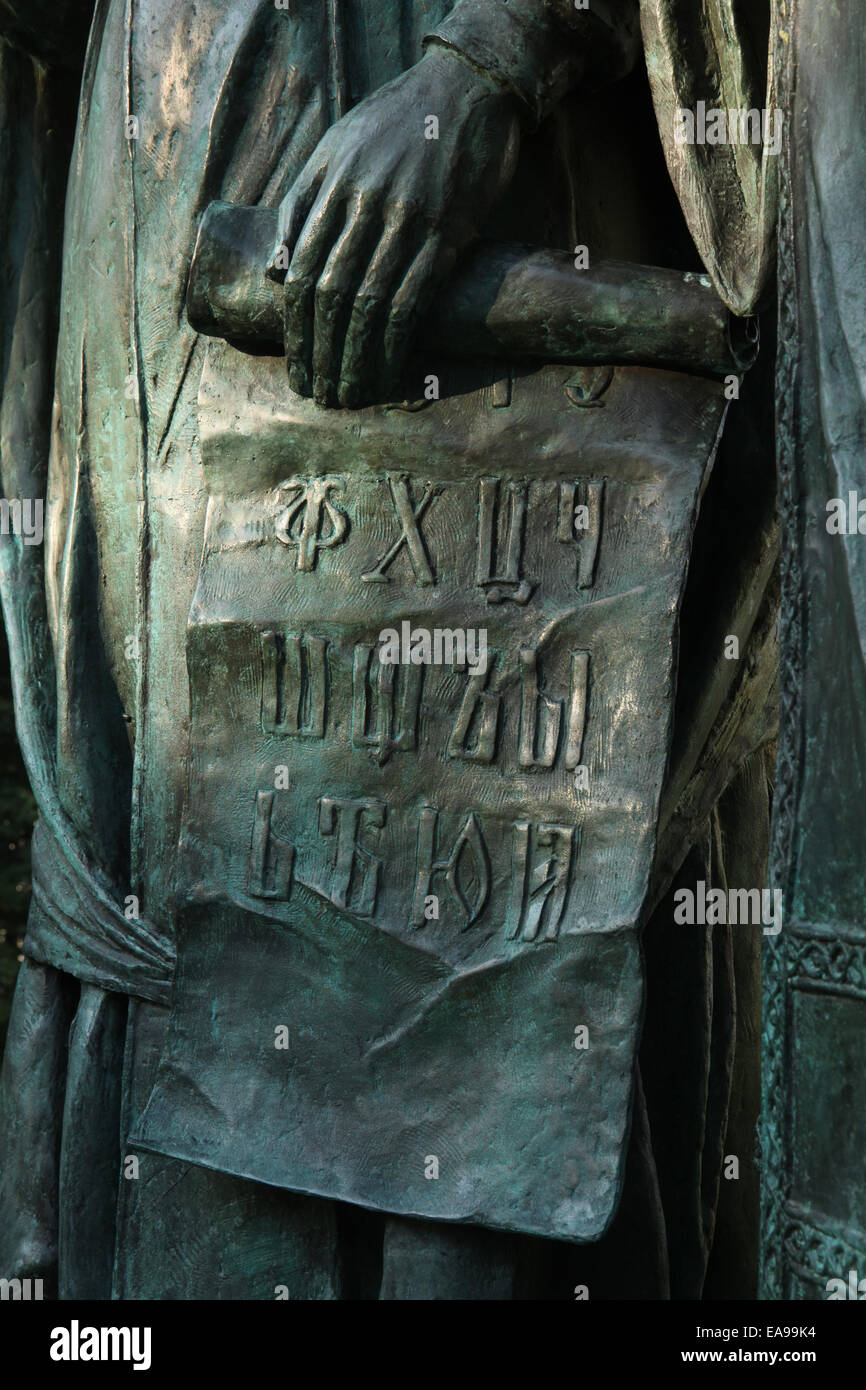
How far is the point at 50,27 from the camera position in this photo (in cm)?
321

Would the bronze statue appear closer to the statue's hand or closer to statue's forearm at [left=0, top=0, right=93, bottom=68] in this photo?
the statue's hand

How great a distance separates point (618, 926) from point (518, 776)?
23cm

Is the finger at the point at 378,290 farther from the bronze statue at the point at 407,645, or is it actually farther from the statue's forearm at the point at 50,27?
the statue's forearm at the point at 50,27

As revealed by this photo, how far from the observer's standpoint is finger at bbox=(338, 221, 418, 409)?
2.59 metres

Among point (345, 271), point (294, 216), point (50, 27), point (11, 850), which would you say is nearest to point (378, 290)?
point (345, 271)

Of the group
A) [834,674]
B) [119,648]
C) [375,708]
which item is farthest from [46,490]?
[834,674]

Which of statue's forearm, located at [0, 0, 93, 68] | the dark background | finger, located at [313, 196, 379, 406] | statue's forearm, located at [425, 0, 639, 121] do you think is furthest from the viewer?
the dark background

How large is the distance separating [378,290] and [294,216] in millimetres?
158

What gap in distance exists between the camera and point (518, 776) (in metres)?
2.68

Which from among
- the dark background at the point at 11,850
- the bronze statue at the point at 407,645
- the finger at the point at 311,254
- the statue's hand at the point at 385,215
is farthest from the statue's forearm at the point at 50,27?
the dark background at the point at 11,850

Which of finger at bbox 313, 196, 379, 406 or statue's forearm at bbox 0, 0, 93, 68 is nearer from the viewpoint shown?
finger at bbox 313, 196, 379, 406

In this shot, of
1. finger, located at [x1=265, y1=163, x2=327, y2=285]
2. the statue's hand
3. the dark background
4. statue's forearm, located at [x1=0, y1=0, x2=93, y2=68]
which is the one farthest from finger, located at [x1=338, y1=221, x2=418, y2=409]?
the dark background

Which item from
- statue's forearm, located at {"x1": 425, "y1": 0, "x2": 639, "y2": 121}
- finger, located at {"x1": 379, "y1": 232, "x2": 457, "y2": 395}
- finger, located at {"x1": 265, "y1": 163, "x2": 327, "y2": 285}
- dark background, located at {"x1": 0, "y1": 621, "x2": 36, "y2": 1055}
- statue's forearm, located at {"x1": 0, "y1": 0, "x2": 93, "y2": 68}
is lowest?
dark background, located at {"x1": 0, "y1": 621, "x2": 36, "y2": 1055}

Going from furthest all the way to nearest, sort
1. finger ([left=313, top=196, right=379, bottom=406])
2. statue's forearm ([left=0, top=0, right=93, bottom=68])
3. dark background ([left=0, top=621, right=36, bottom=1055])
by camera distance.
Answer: dark background ([left=0, top=621, right=36, bottom=1055]) → statue's forearm ([left=0, top=0, right=93, bottom=68]) → finger ([left=313, top=196, right=379, bottom=406])
